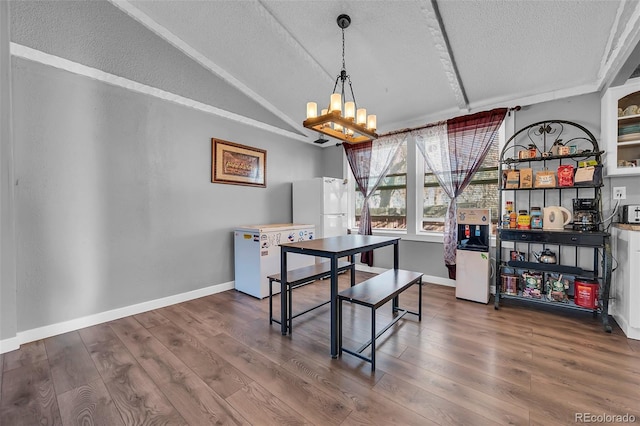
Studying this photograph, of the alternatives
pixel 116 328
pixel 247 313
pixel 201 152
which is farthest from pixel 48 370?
pixel 201 152

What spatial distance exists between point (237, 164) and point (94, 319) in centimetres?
237

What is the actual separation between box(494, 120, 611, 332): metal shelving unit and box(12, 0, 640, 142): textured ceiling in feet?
1.59

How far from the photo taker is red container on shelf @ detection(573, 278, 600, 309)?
8.58 feet

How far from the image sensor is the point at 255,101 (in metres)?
4.04

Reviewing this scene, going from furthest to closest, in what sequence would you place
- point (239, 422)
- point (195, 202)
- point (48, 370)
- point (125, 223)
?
point (195, 202)
point (125, 223)
point (48, 370)
point (239, 422)

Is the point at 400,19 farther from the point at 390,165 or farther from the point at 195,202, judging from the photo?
the point at 195,202

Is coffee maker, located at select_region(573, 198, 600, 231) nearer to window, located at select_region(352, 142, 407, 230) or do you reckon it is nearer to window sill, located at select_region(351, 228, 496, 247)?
window sill, located at select_region(351, 228, 496, 247)

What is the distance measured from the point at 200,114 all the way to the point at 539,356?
4248 millimetres

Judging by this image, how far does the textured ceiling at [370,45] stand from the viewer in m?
2.29

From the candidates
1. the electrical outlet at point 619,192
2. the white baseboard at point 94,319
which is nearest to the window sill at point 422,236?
the electrical outlet at point 619,192

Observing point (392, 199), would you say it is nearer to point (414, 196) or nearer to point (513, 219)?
point (414, 196)

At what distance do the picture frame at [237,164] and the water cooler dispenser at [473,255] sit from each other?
2890mm

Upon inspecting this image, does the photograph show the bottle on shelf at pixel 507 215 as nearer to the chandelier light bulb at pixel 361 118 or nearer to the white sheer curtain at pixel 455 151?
the white sheer curtain at pixel 455 151

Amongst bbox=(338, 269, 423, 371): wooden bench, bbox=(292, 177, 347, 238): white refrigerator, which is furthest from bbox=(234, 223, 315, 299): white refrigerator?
bbox=(338, 269, 423, 371): wooden bench
